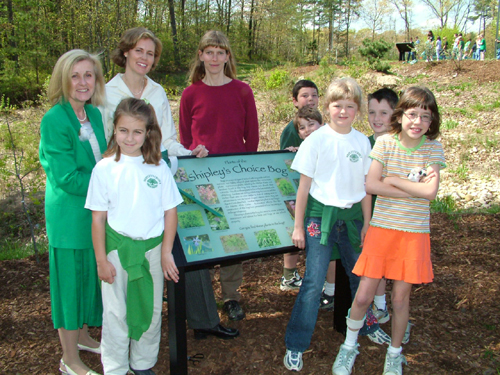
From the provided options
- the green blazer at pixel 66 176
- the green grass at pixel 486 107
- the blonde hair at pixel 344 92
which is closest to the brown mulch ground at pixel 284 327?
the green blazer at pixel 66 176

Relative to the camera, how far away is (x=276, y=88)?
1544 centimetres

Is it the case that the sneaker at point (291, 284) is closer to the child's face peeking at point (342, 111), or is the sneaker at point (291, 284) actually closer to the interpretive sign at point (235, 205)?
the interpretive sign at point (235, 205)

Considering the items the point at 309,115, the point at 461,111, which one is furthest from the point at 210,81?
the point at 461,111

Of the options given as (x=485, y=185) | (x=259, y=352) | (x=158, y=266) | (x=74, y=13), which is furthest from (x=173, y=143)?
(x=74, y=13)

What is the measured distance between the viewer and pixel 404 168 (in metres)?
2.66

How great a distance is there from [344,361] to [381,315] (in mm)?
852

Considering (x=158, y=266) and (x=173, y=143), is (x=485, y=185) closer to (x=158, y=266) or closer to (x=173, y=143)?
(x=173, y=143)

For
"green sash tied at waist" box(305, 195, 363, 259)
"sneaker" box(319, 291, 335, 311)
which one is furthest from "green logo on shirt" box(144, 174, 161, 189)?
"sneaker" box(319, 291, 335, 311)

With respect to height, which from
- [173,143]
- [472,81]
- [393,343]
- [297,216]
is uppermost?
[472,81]

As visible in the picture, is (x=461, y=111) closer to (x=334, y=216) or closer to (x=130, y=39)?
(x=334, y=216)

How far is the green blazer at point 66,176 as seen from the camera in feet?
8.36

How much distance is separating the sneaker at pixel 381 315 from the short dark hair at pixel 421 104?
1.65 meters

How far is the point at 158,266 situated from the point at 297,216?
95 cm

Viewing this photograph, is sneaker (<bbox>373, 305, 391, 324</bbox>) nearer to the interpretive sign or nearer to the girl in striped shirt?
the girl in striped shirt
